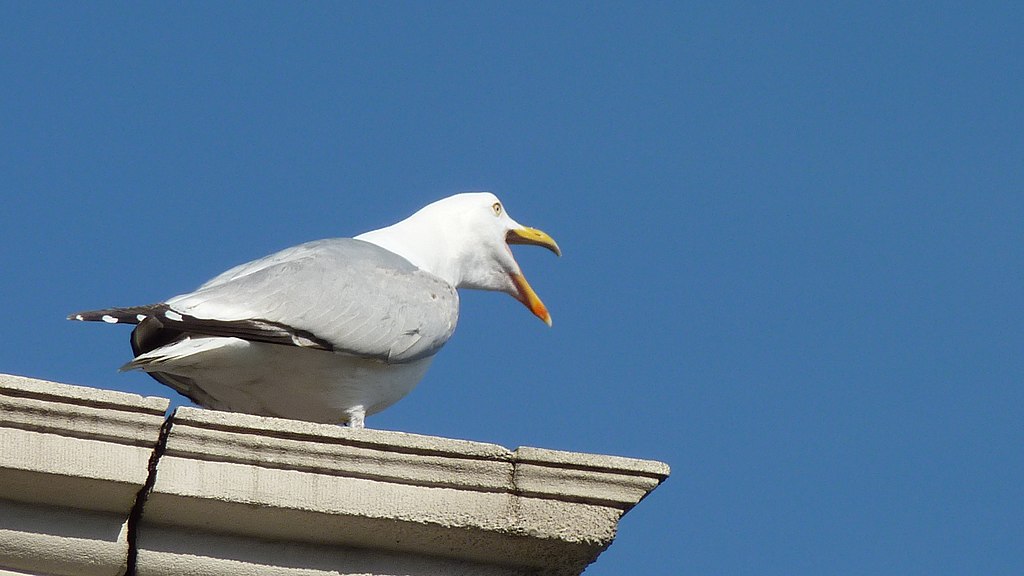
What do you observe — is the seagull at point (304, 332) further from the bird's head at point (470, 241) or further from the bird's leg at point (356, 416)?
the bird's head at point (470, 241)

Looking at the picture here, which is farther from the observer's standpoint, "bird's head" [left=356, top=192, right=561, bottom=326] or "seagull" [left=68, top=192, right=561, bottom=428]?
"bird's head" [left=356, top=192, right=561, bottom=326]

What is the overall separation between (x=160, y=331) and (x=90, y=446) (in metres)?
1.19

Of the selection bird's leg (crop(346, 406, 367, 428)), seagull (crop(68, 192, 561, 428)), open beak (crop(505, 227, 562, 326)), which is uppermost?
open beak (crop(505, 227, 562, 326))

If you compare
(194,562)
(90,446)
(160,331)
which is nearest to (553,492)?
(194,562)

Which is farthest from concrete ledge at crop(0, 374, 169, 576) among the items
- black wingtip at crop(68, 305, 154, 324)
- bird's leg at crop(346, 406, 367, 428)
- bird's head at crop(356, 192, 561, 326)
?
bird's head at crop(356, 192, 561, 326)

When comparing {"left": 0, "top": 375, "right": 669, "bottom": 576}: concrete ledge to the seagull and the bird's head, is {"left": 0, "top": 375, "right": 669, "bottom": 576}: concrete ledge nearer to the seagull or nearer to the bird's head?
the seagull

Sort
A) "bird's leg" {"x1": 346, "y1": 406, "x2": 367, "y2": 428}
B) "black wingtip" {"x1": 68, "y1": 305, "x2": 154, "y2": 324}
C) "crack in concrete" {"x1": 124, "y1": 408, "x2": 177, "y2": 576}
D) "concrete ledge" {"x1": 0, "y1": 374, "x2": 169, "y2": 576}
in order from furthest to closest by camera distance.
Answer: "bird's leg" {"x1": 346, "y1": 406, "x2": 367, "y2": 428}
"black wingtip" {"x1": 68, "y1": 305, "x2": 154, "y2": 324}
"crack in concrete" {"x1": 124, "y1": 408, "x2": 177, "y2": 576}
"concrete ledge" {"x1": 0, "y1": 374, "x2": 169, "y2": 576}

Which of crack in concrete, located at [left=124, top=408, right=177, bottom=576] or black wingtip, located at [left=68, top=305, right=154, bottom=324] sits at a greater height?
black wingtip, located at [left=68, top=305, right=154, bottom=324]

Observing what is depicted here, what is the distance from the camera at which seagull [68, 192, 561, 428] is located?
498cm

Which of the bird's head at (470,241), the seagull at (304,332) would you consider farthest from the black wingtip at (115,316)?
the bird's head at (470,241)

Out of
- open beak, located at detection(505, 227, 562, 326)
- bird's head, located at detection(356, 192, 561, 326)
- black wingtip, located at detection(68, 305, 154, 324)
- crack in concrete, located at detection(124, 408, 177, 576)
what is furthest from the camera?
open beak, located at detection(505, 227, 562, 326)

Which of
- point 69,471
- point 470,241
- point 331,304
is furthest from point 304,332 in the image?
point 470,241

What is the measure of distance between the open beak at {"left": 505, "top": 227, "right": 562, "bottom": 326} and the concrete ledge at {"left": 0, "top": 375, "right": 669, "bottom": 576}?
262cm

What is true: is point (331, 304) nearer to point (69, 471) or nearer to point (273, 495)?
point (273, 495)
